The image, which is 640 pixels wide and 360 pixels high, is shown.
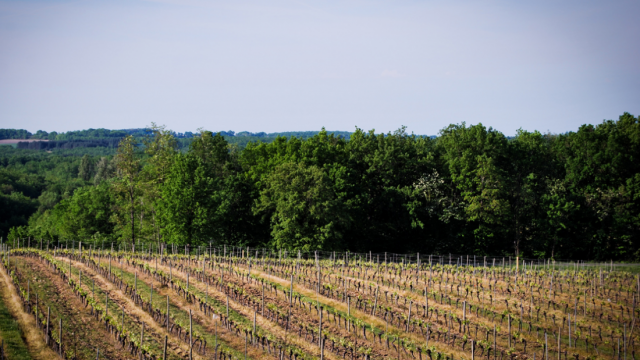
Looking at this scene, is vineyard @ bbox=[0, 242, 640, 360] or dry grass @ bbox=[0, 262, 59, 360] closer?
dry grass @ bbox=[0, 262, 59, 360]

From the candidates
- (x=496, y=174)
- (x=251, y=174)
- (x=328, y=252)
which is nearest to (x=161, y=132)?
(x=251, y=174)

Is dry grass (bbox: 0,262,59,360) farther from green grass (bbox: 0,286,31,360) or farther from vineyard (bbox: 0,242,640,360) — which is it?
green grass (bbox: 0,286,31,360)

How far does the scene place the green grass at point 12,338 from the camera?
2291 centimetres

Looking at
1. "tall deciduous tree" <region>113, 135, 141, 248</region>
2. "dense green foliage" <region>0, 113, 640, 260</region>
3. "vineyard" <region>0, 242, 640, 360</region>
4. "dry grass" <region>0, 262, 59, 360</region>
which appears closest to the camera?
"dry grass" <region>0, 262, 59, 360</region>

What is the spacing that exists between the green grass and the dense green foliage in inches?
945

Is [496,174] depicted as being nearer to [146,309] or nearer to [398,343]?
[398,343]

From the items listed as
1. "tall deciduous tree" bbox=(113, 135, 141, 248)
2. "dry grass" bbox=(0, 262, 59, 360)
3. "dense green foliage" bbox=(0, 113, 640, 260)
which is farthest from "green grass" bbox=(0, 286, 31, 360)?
"tall deciduous tree" bbox=(113, 135, 141, 248)

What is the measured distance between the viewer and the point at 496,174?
5469cm

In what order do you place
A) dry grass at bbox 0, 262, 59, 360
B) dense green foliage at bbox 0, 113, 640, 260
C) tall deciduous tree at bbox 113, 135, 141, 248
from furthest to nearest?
tall deciduous tree at bbox 113, 135, 141, 248, dense green foliage at bbox 0, 113, 640, 260, dry grass at bbox 0, 262, 59, 360

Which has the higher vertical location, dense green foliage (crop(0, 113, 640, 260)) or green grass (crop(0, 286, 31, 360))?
dense green foliage (crop(0, 113, 640, 260))

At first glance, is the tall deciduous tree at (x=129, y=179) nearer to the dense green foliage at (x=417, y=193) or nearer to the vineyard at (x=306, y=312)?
the dense green foliage at (x=417, y=193)

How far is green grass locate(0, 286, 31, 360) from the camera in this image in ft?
75.2

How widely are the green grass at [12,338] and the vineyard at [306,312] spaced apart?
8 cm

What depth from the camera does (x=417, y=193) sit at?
56.5m
